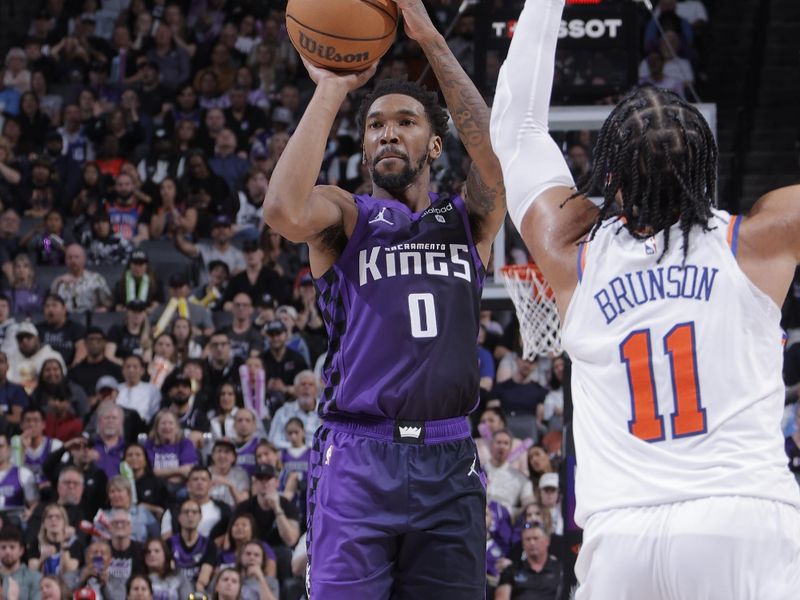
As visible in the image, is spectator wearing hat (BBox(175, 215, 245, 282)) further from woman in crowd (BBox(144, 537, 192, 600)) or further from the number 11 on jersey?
the number 11 on jersey

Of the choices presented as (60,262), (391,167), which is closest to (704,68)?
(60,262)

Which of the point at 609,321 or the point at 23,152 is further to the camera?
the point at 23,152

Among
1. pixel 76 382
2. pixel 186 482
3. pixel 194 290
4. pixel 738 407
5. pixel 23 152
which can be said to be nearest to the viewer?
pixel 738 407

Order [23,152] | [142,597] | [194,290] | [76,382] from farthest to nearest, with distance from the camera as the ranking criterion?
[23,152]
[194,290]
[76,382]
[142,597]

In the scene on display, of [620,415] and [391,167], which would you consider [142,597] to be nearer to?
[391,167]

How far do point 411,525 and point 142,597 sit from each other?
5687 millimetres

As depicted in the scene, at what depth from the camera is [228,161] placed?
14.9 m

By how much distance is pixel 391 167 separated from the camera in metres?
4.70

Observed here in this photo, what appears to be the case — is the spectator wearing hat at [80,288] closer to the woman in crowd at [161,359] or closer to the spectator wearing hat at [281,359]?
the woman in crowd at [161,359]

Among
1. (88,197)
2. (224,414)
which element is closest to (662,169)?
(224,414)

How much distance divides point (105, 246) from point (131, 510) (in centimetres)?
421

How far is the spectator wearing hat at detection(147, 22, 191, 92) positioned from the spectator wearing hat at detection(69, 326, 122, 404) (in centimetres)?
495

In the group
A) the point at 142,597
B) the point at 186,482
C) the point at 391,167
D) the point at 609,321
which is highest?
the point at 391,167

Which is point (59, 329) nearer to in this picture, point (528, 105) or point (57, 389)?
point (57, 389)
